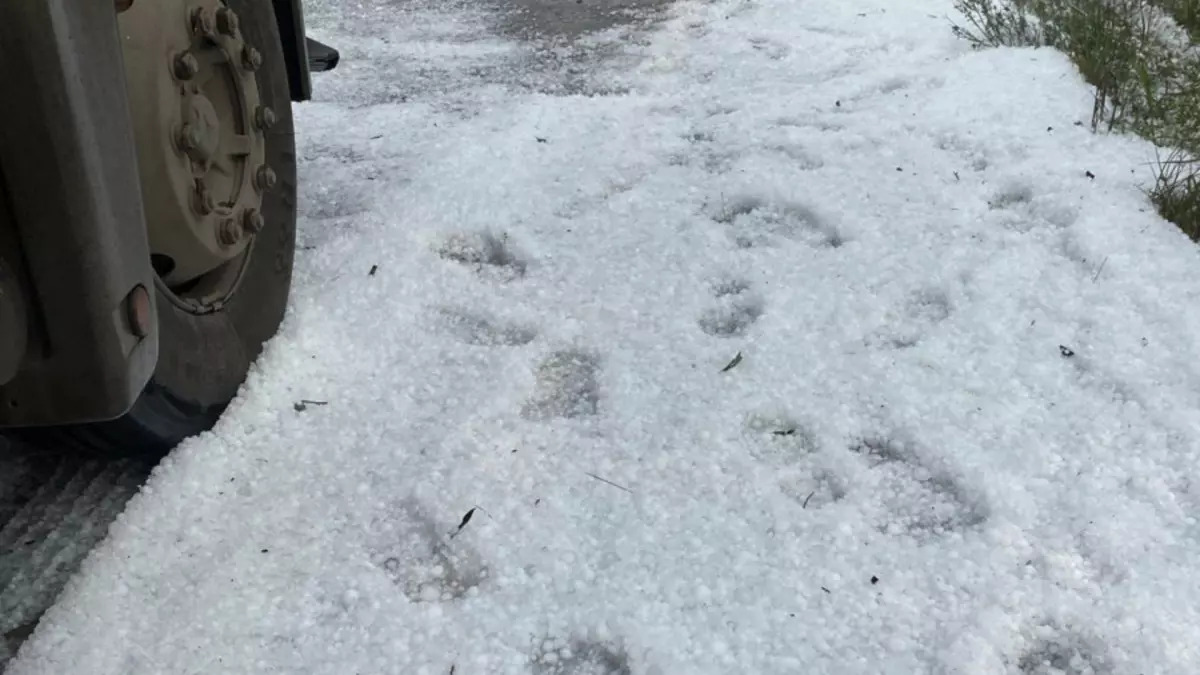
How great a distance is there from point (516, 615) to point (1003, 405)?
0.89m

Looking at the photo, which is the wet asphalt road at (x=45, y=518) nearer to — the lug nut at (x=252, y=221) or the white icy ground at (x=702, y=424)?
the white icy ground at (x=702, y=424)

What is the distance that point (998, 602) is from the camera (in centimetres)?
130

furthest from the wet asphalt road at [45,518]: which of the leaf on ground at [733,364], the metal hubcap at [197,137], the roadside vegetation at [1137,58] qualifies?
the roadside vegetation at [1137,58]

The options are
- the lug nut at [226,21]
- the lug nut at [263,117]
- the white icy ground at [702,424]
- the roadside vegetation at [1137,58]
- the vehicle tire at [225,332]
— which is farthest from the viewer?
the roadside vegetation at [1137,58]

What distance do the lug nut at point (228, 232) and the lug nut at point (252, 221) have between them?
3 centimetres

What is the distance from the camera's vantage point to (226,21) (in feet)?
5.11

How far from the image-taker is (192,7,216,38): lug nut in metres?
1.49

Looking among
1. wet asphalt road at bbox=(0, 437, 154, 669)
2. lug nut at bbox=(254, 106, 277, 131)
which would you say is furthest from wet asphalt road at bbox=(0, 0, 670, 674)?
lug nut at bbox=(254, 106, 277, 131)

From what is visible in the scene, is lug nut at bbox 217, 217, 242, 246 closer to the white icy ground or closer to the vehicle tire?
the vehicle tire

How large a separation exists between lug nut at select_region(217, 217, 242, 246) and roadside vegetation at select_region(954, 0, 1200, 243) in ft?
6.15

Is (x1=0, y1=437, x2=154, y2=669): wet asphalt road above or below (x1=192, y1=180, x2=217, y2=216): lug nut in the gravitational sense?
below

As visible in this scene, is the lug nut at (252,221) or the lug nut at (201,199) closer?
the lug nut at (201,199)

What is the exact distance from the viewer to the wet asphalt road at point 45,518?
1.33m

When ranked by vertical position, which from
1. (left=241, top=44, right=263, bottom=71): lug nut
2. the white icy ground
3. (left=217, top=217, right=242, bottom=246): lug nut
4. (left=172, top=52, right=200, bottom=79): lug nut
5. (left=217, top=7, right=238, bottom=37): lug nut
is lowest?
the white icy ground
